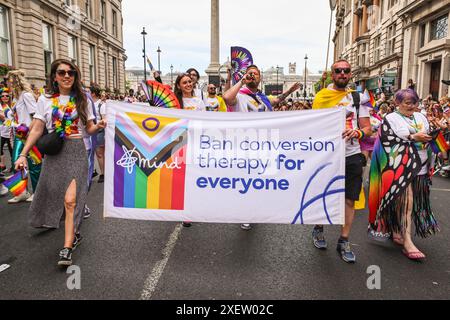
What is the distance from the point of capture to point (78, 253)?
3.75 metres

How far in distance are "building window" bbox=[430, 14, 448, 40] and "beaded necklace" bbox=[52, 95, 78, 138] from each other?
2430cm

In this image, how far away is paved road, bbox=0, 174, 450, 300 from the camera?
295 cm

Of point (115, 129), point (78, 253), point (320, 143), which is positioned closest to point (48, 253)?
point (78, 253)

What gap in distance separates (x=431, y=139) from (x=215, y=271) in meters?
2.57

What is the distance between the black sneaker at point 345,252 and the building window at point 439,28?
23.1 metres

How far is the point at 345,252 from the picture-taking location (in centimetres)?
365

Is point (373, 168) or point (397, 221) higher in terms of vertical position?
point (373, 168)

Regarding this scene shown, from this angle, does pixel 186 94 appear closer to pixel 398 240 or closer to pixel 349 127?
pixel 349 127

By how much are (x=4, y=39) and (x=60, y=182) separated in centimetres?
1901

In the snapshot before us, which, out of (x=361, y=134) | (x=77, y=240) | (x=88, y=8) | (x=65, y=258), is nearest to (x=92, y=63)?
(x=88, y=8)

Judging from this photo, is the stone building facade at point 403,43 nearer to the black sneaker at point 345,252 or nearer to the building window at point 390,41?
the building window at point 390,41

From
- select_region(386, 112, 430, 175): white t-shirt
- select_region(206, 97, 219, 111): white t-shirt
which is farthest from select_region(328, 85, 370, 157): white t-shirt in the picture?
select_region(206, 97, 219, 111): white t-shirt
